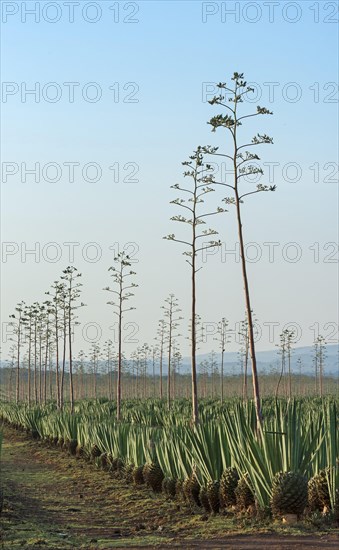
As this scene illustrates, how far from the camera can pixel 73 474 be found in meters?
15.9

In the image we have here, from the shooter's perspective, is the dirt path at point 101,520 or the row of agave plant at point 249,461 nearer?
the dirt path at point 101,520

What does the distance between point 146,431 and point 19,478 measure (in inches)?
153

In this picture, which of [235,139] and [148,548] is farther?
[235,139]

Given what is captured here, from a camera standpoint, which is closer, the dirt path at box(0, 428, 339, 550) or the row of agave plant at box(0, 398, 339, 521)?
the dirt path at box(0, 428, 339, 550)

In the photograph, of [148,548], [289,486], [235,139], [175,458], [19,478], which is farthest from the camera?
[19,478]

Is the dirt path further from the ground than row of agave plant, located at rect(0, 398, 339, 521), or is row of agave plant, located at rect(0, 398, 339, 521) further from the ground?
row of agave plant, located at rect(0, 398, 339, 521)

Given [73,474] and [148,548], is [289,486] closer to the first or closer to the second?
[148,548]

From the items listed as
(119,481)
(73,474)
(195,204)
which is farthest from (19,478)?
(195,204)

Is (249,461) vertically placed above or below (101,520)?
above

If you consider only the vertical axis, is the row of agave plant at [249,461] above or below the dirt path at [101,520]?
above

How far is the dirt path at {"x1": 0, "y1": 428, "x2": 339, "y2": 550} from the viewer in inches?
294

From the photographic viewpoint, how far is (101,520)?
33.7 ft

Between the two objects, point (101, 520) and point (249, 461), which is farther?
point (101, 520)

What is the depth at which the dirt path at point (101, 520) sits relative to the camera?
7.46m
